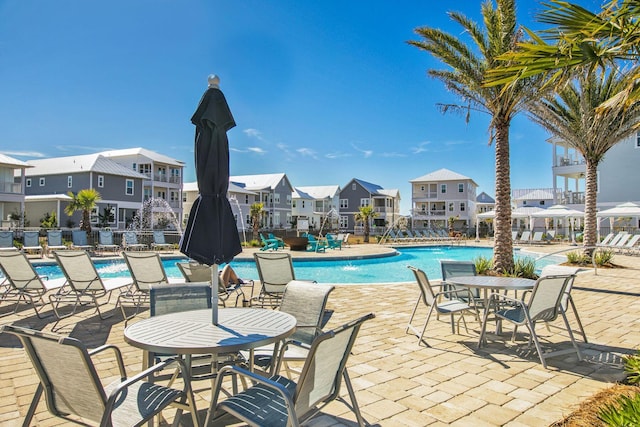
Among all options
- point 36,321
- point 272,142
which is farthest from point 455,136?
point 36,321

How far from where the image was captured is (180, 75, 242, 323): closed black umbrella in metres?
3.68

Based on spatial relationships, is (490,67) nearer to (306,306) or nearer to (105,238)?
(306,306)

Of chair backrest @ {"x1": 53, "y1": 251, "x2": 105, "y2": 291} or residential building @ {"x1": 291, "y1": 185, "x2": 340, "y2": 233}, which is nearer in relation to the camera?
chair backrest @ {"x1": 53, "y1": 251, "x2": 105, "y2": 291}

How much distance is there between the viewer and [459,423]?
335 centimetres

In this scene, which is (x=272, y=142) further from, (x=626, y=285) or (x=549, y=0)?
(x=549, y=0)

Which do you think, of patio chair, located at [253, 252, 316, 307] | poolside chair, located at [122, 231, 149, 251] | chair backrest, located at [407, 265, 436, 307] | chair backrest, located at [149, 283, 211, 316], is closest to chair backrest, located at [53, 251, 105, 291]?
patio chair, located at [253, 252, 316, 307]

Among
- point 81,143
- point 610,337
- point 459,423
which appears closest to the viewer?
point 459,423

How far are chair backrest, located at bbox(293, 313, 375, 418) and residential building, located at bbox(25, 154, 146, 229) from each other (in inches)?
1379

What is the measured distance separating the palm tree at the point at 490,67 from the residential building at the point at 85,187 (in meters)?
29.9

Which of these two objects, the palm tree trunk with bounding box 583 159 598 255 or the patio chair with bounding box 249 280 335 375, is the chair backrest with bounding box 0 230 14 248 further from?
the palm tree trunk with bounding box 583 159 598 255

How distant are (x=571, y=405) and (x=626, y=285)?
920 cm

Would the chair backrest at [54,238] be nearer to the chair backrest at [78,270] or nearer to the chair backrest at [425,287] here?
the chair backrest at [78,270]

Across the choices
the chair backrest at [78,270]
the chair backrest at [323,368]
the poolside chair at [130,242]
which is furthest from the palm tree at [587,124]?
the poolside chair at [130,242]

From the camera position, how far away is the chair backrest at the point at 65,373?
2.18 meters
